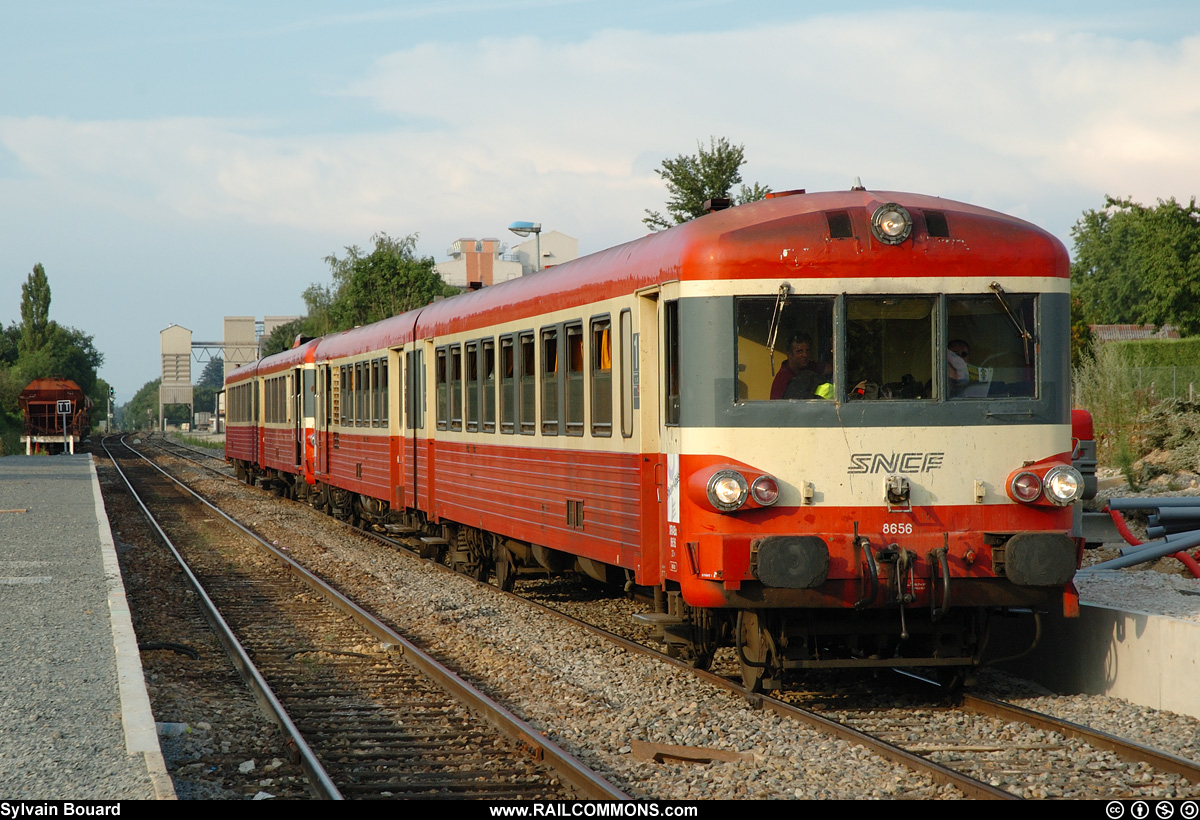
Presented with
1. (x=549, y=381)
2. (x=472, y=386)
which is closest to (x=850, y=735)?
(x=549, y=381)

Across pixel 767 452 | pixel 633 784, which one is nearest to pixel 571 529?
pixel 767 452

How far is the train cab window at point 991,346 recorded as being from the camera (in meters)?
7.74

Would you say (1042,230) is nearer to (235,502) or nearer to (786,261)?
(786,261)

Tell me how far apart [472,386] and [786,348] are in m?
5.92

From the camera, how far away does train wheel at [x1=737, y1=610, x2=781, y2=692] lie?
25.4ft

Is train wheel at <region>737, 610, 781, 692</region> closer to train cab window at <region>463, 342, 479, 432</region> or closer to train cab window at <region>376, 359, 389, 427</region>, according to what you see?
train cab window at <region>463, 342, 479, 432</region>

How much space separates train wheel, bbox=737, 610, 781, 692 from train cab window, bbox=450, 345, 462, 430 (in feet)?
20.3

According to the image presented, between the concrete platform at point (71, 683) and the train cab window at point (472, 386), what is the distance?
364 centimetres

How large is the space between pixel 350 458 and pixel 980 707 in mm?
13348

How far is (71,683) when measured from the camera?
27.3 ft

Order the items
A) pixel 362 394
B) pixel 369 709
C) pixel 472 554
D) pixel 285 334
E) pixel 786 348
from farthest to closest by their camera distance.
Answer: pixel 285 334, pixel 362 394, pixel 472 554, pixel 369 709, pixel 786 348

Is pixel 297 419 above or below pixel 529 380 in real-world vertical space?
below

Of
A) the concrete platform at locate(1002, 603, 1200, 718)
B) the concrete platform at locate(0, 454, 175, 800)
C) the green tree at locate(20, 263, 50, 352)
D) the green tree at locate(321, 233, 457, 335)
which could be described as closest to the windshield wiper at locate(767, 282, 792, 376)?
the concrete platform at locate(1002, 603, 1200, 718)

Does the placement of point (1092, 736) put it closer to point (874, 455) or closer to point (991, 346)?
point (874, 455)
